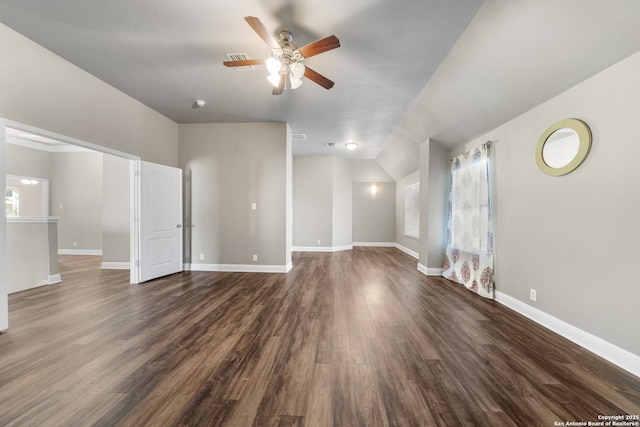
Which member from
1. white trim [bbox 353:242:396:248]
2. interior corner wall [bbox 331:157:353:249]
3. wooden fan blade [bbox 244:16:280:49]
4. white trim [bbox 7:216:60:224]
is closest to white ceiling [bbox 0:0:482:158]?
wooden fan blade [bbox 244:16:280:49]

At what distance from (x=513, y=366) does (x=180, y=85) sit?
195 inches

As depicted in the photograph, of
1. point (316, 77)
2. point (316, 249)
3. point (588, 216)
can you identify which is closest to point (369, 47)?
point (316, 77)

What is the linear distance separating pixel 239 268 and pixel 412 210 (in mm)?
5122

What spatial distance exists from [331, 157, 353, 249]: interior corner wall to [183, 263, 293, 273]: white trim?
3151 millimetres

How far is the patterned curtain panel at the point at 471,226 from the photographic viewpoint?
11.9 ft

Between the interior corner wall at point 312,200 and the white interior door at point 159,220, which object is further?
the interior corner wall at point 312,200

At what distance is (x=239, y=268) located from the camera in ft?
16.6

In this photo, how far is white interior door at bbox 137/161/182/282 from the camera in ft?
14.1

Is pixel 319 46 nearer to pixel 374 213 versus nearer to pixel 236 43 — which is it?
pixel 236 43

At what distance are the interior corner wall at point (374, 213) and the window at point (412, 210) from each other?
1133 mm

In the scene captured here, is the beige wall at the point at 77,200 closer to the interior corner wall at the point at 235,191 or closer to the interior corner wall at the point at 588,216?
the interior corner wall at the point at 235,191

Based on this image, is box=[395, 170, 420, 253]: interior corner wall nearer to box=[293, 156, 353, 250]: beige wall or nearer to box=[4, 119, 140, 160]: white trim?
box=[293, 156, 353, 250]: beige wall

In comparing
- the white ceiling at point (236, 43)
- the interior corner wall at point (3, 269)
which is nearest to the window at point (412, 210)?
the white ceiling at point (236, 43)

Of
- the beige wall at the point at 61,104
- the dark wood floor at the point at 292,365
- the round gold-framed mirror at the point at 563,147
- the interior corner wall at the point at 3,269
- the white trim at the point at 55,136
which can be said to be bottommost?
the dark wood floor at the point at 292,365
